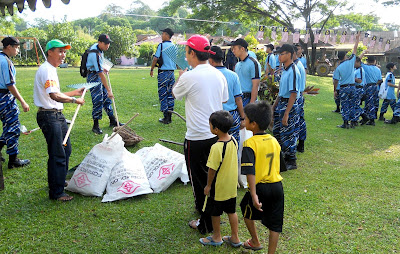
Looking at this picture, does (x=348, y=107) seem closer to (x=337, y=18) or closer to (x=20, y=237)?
(x=20, y=237)

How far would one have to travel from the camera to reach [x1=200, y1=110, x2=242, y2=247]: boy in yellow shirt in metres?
2.87

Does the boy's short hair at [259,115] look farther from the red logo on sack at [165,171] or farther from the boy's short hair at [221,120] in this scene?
the red logo on sack at [165,171]

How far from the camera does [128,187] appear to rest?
399 centimetres

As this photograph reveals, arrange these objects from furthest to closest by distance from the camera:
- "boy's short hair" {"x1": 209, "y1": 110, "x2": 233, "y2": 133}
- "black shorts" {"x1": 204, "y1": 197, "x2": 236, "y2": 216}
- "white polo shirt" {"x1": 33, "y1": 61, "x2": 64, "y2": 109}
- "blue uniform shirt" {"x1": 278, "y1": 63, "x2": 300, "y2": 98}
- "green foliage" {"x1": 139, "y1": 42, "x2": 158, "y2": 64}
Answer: "green foliage" {"x1": 139, "y1": 42, "x2": 158, "y2": 64}
"blue uniform shirt" {"x1": 278, "y1": 63, "x2": 300, "y2": 98}
"white polo shirt" {"x1": 33, "y1": 61, "x2": 64, "y2": 109}
"black shorts" {"x1": 204, "y1": 197, "x2": 236, "y2": 216}
"boy's short hair" {"x1": 209, "y1": 110, "x2": 233, "y2": 133}

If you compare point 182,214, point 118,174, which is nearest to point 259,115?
point 182,214

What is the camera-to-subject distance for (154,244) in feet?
10.3

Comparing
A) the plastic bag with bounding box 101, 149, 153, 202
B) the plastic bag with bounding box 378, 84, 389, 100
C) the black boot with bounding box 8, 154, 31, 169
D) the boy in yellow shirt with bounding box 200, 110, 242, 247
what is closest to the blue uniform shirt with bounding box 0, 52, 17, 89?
the black boot with bounding box 8, 154, 31, 169

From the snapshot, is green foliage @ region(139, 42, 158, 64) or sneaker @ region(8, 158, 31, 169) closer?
sneaker @ region(8, 158, 31, 169)

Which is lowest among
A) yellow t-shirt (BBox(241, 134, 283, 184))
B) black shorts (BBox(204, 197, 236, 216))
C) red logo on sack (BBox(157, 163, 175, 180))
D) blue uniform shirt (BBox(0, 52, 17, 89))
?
red logo on sack (BBox(157, 163, 175, 180))

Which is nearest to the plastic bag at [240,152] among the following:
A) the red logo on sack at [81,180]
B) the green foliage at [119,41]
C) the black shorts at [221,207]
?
the black shorts at [221,207]

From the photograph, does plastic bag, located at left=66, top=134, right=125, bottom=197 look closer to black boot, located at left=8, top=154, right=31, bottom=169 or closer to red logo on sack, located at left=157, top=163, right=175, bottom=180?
red logo on sack, located at left=157, top=163, right=175, bottom=180

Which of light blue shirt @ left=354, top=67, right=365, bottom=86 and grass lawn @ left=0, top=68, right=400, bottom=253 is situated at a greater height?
light blue shirt @ left=354, top=67, right=365, bottom=86

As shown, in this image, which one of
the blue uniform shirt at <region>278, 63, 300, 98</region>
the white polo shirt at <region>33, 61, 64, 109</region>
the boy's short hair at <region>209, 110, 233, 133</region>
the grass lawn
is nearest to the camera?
the boy's short hair at <region>209, 110, 233, 133</region>

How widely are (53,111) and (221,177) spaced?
2106 millimetres
